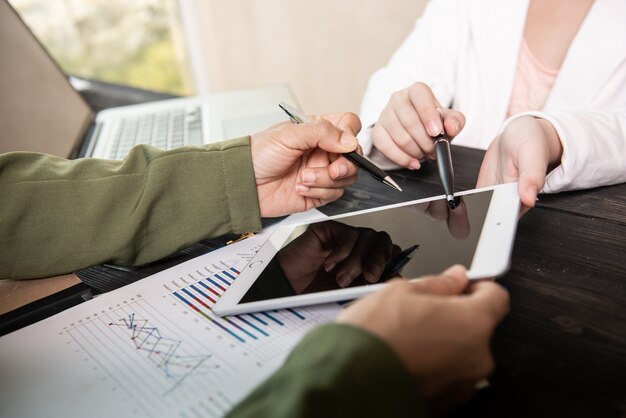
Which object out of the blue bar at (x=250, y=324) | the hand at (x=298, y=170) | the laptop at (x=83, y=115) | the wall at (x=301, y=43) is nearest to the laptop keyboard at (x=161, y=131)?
the laptop at (x=83, y=115)

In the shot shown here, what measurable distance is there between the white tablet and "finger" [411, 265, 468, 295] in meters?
0.01

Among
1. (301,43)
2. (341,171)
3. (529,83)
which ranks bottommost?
(341,171)

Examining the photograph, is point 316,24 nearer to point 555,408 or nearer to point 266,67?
point 266,67

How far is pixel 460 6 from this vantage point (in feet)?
3.15

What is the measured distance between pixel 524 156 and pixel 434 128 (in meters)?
0.14

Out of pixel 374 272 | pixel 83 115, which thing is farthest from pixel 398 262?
pixel 83 115

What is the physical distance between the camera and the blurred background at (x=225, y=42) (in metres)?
1.91

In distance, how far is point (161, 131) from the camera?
0.92 meters

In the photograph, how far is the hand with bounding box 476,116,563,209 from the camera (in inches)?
18.3

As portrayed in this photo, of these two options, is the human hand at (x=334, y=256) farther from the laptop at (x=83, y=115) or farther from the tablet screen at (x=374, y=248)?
the laptop at (x=83, y=115)

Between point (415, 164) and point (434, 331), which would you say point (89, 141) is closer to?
point (415, 164)

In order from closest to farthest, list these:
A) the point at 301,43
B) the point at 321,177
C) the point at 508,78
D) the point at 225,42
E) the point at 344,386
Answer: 1. the point at 344,386
2. the point at 321,177
3. the point at 508,78
4. the point at 301,43
5. the point at 225,42

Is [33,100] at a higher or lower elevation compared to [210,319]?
higher

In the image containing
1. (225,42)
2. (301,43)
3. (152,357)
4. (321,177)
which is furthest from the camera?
(225,42)
